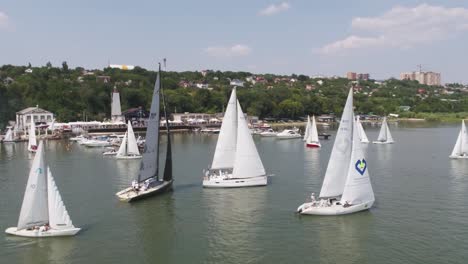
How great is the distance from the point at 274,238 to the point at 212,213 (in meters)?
6.15

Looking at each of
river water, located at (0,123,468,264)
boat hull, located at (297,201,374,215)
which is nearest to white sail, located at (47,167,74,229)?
river water, located at (0,123,468,264)

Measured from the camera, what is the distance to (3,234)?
25.5 meters

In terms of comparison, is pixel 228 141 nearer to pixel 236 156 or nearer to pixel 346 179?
pixel 236 156

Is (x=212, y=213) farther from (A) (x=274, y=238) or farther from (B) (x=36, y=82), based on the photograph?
(B) (x=36, y=82)

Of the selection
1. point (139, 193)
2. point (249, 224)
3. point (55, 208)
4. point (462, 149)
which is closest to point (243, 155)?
point (139, 193)

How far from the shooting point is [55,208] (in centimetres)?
2417

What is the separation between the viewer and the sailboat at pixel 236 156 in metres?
37.1

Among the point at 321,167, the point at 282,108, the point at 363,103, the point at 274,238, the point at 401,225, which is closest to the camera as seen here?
the point at 274,238

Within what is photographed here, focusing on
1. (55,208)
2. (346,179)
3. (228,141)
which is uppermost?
(228,141)

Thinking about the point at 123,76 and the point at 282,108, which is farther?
the point at 123,76

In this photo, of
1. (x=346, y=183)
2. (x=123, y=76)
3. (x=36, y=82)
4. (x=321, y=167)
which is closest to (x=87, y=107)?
(x=36, y=82)

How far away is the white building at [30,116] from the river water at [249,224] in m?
60.7

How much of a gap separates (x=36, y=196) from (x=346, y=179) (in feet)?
56.0

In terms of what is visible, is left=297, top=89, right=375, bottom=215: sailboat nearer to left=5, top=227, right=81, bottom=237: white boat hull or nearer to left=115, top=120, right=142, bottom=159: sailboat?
left=5, top=227, right=81, bottom=237: white boat hull
